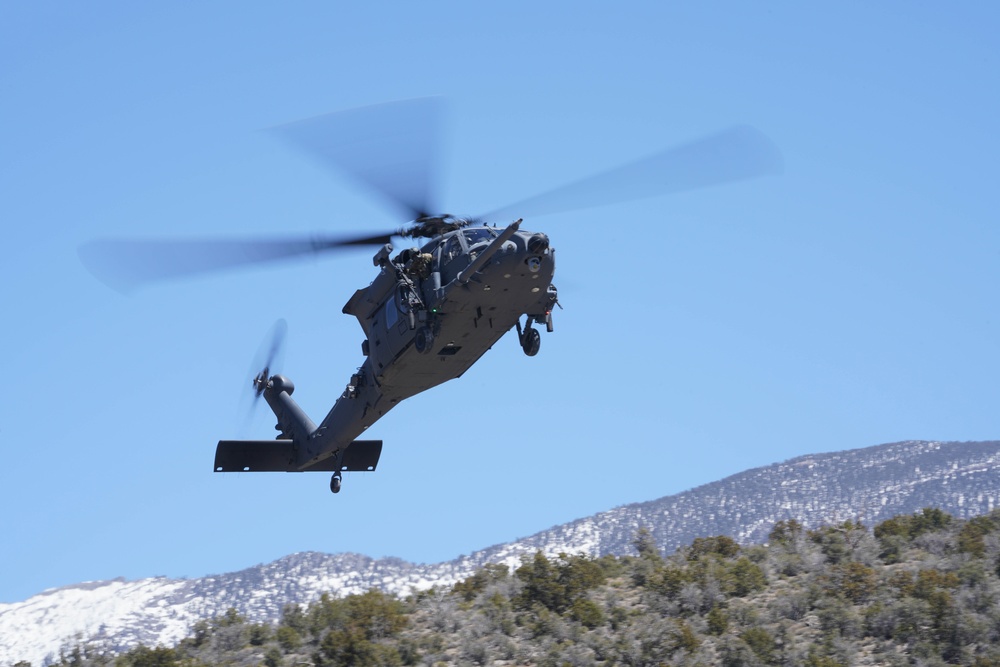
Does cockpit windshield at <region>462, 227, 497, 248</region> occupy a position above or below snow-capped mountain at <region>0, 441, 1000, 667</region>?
below

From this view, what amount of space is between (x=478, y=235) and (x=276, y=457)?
1004 centimetres

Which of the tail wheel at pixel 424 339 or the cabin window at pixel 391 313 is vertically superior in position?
the cabin window at pixel 391 313

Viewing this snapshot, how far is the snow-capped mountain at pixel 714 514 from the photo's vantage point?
13288cm

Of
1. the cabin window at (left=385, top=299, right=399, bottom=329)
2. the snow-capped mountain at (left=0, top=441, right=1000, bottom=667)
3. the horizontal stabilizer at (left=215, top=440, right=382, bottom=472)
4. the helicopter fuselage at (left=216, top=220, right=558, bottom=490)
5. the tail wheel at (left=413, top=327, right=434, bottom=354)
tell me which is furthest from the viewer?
the snow-capped mountain at (left=0, top=441, right=1000, bottom=667)

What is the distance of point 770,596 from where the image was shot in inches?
1497

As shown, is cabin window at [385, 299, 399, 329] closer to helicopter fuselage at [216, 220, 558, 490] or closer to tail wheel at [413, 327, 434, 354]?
helicopter fuselage at [216, 220, 558, 490]

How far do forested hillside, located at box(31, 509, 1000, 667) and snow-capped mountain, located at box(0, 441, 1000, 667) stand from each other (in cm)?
8466

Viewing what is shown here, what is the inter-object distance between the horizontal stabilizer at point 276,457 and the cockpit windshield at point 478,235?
862cm

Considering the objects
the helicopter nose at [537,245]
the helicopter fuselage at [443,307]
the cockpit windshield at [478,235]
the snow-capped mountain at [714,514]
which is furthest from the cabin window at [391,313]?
the snow-capped mountain at [714,514]

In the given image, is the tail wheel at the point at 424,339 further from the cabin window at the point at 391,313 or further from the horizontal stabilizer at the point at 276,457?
the horizontal stabilizer at the point at 276,457

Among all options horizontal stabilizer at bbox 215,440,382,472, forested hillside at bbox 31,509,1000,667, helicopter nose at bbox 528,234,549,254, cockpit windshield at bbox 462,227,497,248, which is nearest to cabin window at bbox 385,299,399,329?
cockpit windshield at bbox 462,227,497,248

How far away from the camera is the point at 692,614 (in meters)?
36.9

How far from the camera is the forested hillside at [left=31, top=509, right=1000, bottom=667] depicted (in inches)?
1328

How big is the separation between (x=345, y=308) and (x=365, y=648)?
11426 millimetres
